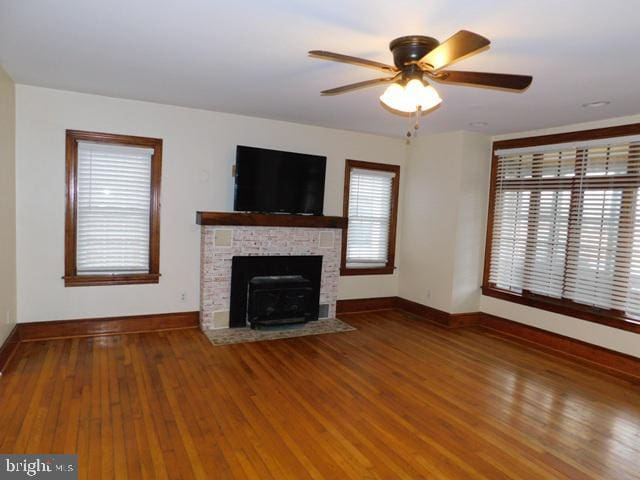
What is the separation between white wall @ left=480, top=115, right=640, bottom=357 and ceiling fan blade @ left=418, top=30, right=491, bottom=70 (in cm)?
313

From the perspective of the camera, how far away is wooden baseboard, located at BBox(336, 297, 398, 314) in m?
5.91

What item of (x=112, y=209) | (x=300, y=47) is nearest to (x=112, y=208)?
(x=112, y=209)

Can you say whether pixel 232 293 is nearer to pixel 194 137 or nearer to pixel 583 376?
pixel 194 137

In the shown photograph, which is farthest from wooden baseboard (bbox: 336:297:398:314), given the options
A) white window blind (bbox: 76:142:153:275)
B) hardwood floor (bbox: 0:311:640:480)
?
white window blind (bbox: 76:142:153:275)

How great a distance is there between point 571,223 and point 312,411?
3590 mm

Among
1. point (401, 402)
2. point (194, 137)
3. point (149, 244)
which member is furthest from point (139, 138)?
point (401, 402)

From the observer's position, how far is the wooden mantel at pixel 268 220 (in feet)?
15.4

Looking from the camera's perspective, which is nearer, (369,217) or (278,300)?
(278,300)

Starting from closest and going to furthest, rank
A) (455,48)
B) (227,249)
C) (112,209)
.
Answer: (455,48) < (112,209) < (227,249)

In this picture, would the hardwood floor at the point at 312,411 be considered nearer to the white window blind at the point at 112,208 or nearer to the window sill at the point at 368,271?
the white window blind at the point at 112,208

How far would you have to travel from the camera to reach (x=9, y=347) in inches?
148

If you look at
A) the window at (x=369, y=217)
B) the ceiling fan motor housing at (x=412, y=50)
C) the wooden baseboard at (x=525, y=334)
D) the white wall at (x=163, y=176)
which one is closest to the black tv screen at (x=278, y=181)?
the white wall at (x=163, y=176)

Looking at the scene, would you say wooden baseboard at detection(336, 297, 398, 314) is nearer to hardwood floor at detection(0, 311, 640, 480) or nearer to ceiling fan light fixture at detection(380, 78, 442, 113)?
hardwood floor at detection(0, 311, 640, 480)

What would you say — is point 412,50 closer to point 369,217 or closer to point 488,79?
point 488,79
